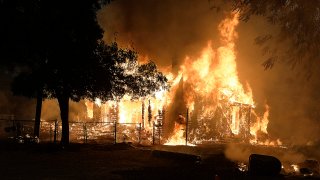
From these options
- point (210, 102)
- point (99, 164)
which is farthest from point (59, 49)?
point (210, 102)

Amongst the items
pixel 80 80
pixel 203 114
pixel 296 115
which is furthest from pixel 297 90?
pixel 80 80

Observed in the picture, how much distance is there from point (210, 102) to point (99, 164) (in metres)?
22.8

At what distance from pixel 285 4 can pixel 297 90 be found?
29280 mm

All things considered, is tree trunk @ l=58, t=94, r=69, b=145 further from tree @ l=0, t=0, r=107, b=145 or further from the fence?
the fence

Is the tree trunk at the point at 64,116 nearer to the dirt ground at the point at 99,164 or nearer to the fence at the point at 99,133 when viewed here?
the dirt ground at the point at 99,164

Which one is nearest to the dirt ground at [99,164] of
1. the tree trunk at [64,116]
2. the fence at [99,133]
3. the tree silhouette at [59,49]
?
the tree trunk at [64,116]

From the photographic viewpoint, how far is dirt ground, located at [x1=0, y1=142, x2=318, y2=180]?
43.8ft

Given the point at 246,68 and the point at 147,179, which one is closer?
the point at 147,179

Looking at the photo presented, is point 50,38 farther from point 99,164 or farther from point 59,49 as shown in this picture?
point 99,164

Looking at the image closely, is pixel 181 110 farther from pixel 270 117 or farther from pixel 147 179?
pixel 147 179

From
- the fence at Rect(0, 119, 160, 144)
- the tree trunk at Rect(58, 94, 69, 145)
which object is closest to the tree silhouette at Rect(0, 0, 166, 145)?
the tree trunk at Rect(58, 94, 69, 145)

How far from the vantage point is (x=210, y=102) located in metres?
37.3

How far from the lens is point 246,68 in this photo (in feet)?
139

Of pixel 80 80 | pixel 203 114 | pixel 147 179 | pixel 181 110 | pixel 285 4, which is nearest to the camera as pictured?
pixel 285 4
